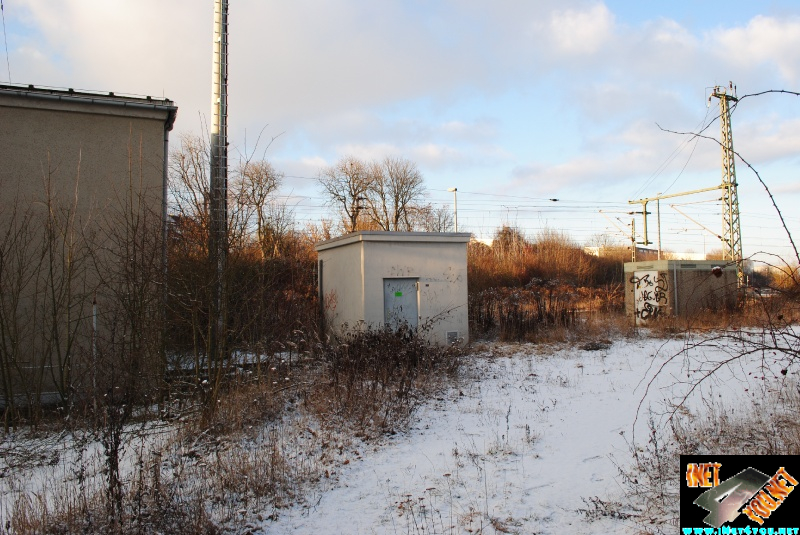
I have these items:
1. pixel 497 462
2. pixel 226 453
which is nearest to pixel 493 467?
pixel 497 462

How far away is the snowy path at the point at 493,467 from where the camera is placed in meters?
5.06

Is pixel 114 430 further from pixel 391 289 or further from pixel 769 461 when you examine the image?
pixel 391 289

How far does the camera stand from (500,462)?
6574 mm

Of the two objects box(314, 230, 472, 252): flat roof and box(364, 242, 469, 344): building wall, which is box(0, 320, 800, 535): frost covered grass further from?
box(314, 230, 472, 252): flat roof

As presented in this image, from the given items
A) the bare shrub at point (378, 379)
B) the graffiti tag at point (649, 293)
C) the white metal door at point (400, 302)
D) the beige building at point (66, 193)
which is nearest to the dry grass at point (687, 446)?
the bare shrub at point (378, 379)

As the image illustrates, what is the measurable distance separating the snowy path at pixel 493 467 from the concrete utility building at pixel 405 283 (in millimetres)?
4089

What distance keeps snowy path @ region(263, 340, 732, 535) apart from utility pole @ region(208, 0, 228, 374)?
2764 mm

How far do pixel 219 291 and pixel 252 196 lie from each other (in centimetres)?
177

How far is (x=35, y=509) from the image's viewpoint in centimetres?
527

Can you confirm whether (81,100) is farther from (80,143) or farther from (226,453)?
(226,453)

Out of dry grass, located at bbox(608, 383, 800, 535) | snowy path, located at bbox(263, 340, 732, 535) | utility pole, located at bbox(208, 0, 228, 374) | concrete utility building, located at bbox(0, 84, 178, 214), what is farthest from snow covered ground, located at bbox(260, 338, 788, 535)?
concrete utility building, located at bbox(0, 84, 178, 214)

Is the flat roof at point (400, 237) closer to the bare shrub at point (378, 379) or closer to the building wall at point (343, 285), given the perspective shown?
the building wall at point (343, 285)

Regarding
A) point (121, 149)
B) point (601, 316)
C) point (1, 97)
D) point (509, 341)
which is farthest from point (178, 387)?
point (601, 316)

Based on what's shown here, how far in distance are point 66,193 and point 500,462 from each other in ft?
28.8
